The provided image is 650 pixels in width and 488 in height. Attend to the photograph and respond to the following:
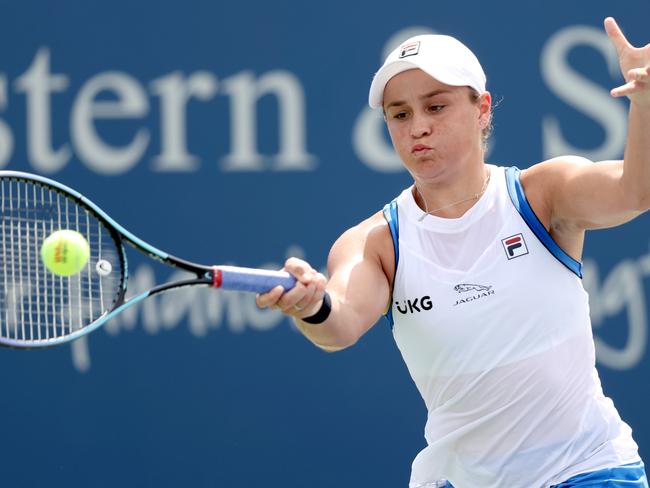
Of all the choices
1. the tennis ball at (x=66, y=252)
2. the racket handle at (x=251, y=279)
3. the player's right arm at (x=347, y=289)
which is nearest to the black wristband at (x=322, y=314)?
the player's right arm at (x=347, y=289)

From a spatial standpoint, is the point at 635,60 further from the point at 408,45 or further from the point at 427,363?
the point at 427,363

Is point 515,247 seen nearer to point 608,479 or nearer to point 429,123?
point 429,123

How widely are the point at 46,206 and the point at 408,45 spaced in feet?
5.72

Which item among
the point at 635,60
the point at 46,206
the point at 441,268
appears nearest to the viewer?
the point at 635,60

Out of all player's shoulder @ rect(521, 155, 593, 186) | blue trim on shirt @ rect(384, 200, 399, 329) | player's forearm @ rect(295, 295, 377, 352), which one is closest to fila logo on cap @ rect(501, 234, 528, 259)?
player's shoulder @ rect(521, 155, 593, 186)

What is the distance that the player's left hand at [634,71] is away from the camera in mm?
2787

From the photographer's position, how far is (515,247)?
10.4 ft

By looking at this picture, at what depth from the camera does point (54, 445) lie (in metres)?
5.28

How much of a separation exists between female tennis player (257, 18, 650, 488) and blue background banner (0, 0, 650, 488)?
2.03 m

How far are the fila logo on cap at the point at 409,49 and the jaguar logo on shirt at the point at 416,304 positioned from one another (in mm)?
614

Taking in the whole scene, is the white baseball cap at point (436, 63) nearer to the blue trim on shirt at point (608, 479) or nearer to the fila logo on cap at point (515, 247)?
the fila logo on cap at point (515, 247)

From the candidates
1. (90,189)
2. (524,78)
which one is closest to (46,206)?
(90,189)

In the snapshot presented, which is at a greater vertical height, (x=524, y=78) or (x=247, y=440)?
(x=524, y=78)

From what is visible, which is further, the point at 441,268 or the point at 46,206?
the point at 46,206
